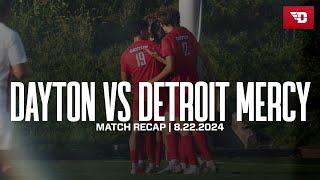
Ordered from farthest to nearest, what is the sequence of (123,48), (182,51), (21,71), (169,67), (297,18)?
1. (297,18)
2. (123,48)
3. (182,51)
4. (169,67)
5. (21,71)

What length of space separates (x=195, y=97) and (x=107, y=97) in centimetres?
71

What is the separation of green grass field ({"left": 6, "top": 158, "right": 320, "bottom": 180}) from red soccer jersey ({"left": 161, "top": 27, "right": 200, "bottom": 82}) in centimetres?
63

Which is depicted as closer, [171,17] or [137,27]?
[171,17]

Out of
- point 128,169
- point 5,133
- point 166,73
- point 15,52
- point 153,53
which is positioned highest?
point 15,52

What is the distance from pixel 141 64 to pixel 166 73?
232 mm

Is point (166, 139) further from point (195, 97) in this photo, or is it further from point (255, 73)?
point (255, 73)

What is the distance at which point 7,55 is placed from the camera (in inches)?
285

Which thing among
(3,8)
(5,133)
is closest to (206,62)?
(3,8)

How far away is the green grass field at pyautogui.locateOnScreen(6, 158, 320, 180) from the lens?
8.95 m

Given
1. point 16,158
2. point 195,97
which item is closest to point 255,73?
point 195,97

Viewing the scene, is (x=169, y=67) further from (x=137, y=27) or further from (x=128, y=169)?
(x=128, y=169)

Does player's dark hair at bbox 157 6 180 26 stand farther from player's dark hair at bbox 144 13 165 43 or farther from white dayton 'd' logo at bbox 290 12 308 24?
white dayton 'd' logo at bbox 290 12 308 24

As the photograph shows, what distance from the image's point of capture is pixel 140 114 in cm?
912

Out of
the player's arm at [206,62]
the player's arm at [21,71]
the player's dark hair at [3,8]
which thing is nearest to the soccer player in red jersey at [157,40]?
the player's arm at [206,62]
